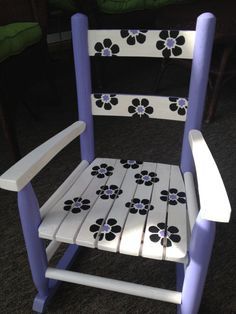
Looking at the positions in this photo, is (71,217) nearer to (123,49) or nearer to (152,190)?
(152,190)

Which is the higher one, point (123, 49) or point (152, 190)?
point (123, 49)

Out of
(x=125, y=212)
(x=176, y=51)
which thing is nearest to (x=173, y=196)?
(x=125, y=212)

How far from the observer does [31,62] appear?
Answer: 1.26m

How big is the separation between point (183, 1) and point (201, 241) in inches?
77.2

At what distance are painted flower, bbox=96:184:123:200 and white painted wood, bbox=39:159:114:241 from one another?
0.13ft

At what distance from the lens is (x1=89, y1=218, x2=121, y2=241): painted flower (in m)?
0.53

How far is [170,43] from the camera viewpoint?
0.66 meters

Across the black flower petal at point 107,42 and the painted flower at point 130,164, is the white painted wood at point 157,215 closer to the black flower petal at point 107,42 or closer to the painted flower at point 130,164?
the painted flower at point 130,164

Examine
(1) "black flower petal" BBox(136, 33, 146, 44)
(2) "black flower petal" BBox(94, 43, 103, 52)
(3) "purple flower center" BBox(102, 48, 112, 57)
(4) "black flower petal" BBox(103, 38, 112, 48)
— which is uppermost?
(1) "black flower petal" BBox(136, 33, 146, 44)

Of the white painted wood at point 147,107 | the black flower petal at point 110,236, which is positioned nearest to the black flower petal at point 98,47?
the white painted wood at point 147,107

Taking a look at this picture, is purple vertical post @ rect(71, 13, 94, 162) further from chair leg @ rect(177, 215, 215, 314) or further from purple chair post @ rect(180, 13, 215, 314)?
chair leg @ rect(177, 215, 215, 314)

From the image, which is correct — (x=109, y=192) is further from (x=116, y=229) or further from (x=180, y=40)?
(x=180, y=40)

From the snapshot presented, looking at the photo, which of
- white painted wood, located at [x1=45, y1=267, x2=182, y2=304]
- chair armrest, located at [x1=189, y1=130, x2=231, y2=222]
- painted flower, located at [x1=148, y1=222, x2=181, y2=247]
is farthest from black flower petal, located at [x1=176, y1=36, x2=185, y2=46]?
white painted wood, located at [x1=45, y1=267, x2=182, y2=304]

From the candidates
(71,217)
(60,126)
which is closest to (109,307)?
(71,217)
